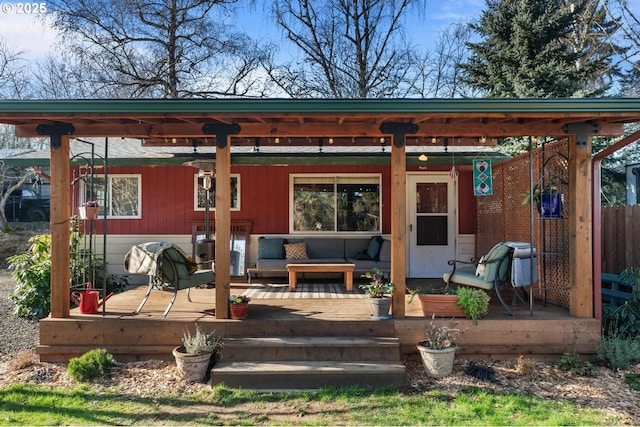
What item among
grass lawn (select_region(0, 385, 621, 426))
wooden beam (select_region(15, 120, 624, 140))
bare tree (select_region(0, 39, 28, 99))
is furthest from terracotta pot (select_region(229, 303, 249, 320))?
bare tree (select_region(0, 39, 28, 99))

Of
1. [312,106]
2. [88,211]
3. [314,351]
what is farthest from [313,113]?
[88,211]

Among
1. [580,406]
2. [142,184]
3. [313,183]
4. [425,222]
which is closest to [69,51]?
[142,184]

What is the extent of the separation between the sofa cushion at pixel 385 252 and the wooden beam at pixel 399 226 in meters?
2.77

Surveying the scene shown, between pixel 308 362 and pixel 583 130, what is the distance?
361 cm

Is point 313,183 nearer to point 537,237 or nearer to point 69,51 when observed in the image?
point 537,237

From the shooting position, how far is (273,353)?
13.7 ft

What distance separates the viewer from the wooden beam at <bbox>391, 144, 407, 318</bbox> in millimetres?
4473

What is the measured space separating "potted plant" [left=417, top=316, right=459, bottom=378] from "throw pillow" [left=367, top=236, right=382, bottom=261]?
3291mm

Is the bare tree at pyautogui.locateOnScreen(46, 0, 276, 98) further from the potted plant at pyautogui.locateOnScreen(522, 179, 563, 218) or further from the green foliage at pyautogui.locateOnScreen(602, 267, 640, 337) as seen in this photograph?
the green foliage at pyautogui.locateOnScreen(602, 267, 640, 337)

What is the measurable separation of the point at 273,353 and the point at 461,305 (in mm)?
1957

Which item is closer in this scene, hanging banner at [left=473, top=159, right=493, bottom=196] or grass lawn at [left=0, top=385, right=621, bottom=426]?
grass lawn at [left=0, top=385, right=621, bottom=426]

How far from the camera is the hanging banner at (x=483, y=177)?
21.6 ft

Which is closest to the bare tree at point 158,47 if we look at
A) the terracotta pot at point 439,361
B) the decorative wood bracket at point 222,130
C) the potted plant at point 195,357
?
the decorative wood bracket at point 222,130

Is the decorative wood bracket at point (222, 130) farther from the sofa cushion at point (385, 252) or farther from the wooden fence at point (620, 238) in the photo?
the wooden fence at point (620, 238)
